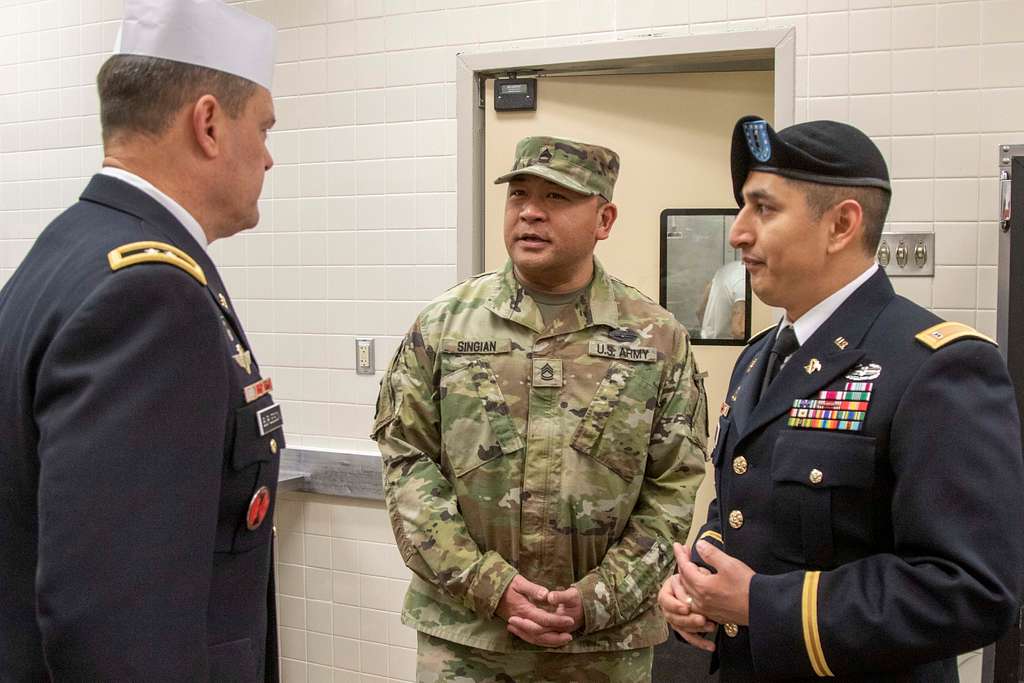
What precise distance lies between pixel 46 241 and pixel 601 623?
130cm

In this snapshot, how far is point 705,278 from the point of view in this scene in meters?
3.24

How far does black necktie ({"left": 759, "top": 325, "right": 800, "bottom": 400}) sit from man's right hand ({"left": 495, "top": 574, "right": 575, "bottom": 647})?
2.19ft

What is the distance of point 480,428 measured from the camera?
2.11 metres

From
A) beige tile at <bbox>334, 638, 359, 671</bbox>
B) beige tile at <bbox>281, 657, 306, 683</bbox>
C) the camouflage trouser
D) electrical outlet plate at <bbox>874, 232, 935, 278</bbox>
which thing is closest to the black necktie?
the camouflage trouser

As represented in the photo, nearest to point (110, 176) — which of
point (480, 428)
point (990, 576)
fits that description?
point (480, 428)

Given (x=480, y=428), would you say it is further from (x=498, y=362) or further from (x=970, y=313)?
(x=970, y=313)

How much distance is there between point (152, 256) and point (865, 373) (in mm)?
996

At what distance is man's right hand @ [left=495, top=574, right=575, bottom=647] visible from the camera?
1946 mm

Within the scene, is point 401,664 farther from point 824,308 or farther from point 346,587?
point 824,308

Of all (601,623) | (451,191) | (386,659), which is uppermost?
(451,191)

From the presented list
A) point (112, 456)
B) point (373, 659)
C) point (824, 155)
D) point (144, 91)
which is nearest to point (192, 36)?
point (144, 91)

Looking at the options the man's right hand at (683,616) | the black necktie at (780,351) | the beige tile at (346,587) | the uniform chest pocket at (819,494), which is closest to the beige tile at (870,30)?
the black necktie at (780,351)

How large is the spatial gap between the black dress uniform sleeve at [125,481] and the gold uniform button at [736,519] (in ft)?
2.75

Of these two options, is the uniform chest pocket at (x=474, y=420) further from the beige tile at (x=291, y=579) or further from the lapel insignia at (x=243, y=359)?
the beige tile at (x=291, y=579)
